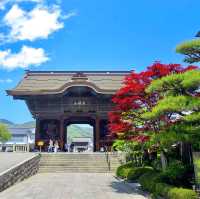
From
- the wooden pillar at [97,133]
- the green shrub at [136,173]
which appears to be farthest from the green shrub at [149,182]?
the wooden pillar at [97,133]

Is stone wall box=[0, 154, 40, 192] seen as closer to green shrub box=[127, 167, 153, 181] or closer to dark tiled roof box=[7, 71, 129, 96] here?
green shrub box=[127, 167, 153, 181]

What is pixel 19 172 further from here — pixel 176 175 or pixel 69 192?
pixel 176 175

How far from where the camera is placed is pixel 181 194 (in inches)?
413

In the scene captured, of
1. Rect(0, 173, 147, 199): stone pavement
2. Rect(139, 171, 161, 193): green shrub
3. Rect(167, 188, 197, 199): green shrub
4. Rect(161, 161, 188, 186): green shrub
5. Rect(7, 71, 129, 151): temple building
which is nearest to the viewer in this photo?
Rect(167, 188, 197, 199): green shrub

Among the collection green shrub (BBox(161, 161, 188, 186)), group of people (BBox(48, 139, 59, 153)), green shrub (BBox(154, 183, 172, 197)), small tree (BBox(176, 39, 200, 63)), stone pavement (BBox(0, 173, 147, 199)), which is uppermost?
small tree (BBox(176, 39, 200, 63))

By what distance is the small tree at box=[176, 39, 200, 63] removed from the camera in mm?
10633

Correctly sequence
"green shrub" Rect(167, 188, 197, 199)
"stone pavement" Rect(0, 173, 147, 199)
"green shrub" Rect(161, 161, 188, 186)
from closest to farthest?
"green shrub" Rect(167, 188, 197, 199)
"green shrub" Rect(161, 161, 188, 186)
"stone pavement" Rect(0, 173, 147, 199)

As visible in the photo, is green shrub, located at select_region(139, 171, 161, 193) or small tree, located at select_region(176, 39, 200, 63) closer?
small tree, located at select_region(176, 39, 200, 63)

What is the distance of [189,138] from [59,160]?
18828 mm

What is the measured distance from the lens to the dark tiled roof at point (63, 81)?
113 ft

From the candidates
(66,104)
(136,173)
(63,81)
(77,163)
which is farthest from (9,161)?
(63,81)

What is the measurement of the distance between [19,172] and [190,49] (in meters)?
12.6

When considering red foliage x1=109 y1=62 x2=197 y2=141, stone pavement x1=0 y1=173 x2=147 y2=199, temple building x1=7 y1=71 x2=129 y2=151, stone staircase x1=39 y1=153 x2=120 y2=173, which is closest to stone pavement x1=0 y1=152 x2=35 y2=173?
stone pavement x1=0 y1=173 x2=147 y2=199

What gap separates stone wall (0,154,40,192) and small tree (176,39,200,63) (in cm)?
965
